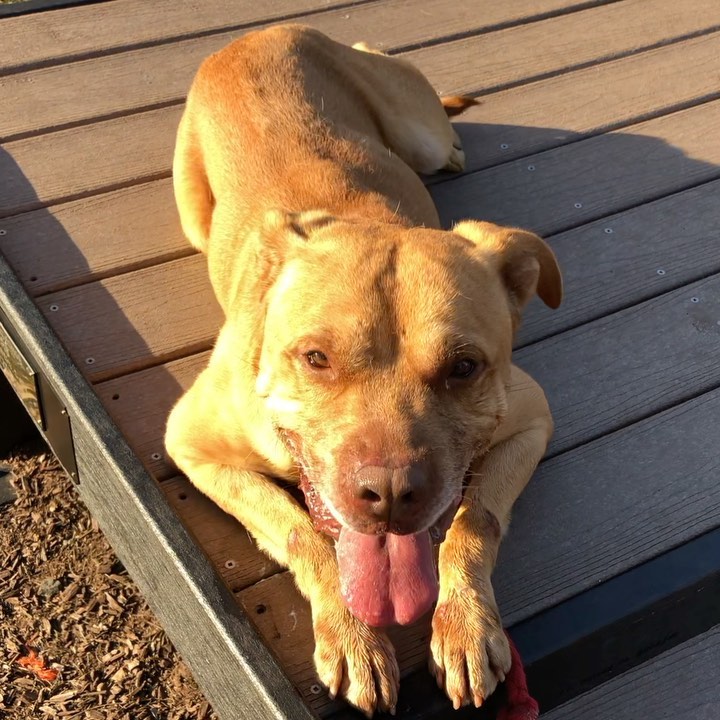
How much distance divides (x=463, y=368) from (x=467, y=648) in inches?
27.5

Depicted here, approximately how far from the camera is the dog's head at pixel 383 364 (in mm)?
2338

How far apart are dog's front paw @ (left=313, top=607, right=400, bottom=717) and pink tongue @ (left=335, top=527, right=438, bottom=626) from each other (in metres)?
0.05

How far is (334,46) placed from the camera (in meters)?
4.24

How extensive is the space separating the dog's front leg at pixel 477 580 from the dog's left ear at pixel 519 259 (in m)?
0.45

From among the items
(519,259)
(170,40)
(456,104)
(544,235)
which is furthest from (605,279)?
(170,40)

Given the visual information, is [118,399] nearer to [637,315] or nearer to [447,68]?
[637,315]

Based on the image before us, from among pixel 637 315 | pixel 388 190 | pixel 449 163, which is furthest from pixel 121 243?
pixel 637 315

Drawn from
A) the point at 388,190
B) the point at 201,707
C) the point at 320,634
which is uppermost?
the point at 388,190

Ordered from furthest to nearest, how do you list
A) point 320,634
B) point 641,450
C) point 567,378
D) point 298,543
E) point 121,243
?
point 121,243
point 567,378
point 641,450
point 298,543
point 320,634

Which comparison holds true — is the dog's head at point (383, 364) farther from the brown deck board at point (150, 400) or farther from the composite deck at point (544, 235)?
the brown deck board at point (150, 400)

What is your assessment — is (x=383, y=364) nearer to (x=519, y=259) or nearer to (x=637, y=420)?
(x=519, y=259)

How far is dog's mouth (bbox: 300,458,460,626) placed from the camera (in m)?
2.43

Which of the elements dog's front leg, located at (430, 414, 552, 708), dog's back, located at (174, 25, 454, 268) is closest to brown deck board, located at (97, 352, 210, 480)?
dog's back, located at (174, 25, 454, 268)

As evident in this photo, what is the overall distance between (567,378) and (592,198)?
1186 mm
